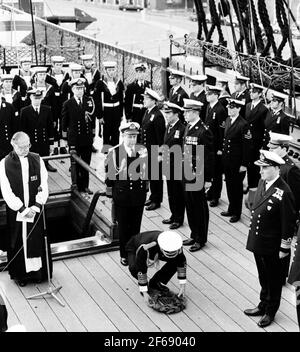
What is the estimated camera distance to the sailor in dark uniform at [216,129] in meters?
8.90

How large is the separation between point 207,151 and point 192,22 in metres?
30.3

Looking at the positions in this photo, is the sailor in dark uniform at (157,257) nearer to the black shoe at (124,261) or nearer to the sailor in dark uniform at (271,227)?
the sailor in dark uniform at (271,227)

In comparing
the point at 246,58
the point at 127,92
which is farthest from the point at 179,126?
the point at 246,58

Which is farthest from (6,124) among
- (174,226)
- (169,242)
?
(169,242)

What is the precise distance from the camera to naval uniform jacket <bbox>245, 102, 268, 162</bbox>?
9211 mm

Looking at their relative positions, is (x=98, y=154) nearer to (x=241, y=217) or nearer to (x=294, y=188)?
(x=241, y=217)

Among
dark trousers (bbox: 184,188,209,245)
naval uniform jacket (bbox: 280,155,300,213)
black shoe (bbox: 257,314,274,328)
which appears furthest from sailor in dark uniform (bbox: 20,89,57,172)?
black shoe (bbox: 257,314,274,328)

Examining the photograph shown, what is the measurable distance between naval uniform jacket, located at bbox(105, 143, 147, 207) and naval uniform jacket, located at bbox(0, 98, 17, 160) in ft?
9.80

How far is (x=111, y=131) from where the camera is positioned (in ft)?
37.6

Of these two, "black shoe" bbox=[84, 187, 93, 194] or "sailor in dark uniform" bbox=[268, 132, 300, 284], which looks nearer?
"sailor in dark uniform" bbox=[268, 132, 300, 284]

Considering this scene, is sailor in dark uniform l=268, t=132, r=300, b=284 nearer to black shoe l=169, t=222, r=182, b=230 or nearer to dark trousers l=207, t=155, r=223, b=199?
black shoe l=169, t=222, r=182, b=230

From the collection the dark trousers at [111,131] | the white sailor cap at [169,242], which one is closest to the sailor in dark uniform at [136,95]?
the dark trousers at [111,131]

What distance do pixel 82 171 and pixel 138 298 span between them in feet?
10.8

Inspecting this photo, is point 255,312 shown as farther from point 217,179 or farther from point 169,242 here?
point 217,179
